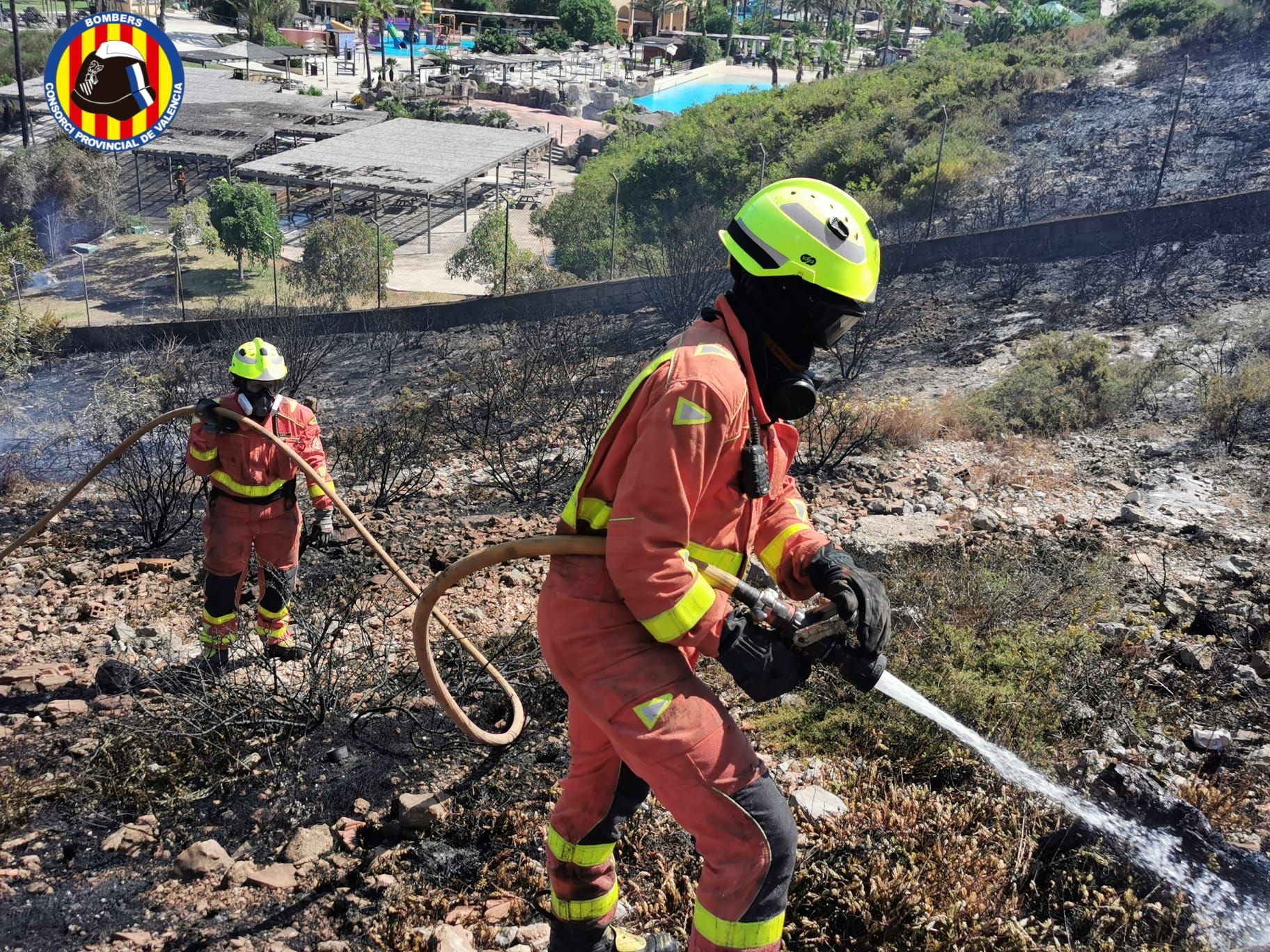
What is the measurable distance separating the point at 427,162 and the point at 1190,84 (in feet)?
64.5

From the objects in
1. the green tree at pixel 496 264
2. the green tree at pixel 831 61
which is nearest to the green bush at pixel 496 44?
the green tree at pixel 831 61

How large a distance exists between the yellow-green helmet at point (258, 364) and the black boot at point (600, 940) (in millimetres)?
3492

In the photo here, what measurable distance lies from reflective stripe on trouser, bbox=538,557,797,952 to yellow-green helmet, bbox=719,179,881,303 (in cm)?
92

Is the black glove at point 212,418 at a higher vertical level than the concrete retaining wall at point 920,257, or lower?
higher

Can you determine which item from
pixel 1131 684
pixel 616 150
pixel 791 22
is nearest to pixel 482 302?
pixel 1131 684

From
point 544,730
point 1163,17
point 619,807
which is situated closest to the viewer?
point 619,807

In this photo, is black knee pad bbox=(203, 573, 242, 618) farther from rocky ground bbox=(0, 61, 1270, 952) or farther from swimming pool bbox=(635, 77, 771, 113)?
swimming pool bbox=(635, 77, 771, 113)

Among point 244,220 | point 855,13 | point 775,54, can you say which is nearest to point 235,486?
point 244,220

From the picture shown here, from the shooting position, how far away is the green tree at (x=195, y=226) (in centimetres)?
2739

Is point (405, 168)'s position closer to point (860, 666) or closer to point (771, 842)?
point (860, 666)

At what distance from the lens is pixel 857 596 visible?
282cm

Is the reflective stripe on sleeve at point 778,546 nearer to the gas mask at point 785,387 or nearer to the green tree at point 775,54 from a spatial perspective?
the gas mask at point 785,387

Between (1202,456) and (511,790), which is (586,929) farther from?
(1202,456)

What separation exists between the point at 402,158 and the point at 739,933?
31077mm
